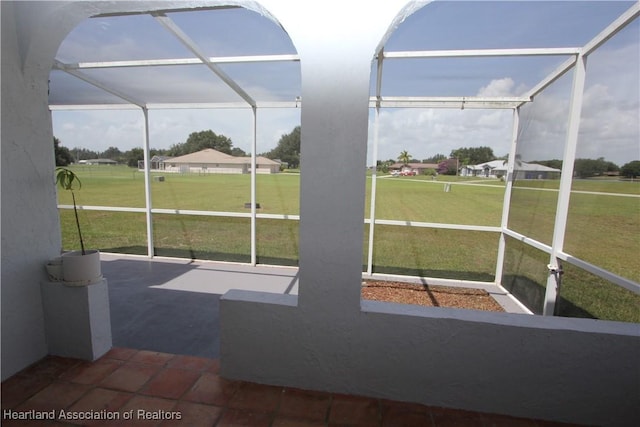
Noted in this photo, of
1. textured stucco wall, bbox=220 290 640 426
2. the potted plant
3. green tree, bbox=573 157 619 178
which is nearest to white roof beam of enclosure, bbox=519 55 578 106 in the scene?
green tree, bbox=573 157 619 178

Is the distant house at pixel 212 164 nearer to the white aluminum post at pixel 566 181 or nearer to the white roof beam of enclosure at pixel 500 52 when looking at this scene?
the white roof beam of enclosure at pixel 500 52

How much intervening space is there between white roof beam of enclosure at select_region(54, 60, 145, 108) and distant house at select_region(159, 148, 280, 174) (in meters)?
2.00

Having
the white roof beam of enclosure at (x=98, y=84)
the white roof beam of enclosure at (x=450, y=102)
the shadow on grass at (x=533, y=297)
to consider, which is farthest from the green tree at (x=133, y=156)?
the shadow on grass at (x=533, y=297)

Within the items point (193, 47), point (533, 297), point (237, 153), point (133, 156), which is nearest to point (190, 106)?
point (237, 153)

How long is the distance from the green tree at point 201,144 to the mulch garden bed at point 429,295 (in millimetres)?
4560

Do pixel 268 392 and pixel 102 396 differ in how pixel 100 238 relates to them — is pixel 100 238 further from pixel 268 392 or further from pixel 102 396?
pixel 268 392

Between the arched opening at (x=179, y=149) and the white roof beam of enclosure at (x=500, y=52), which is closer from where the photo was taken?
the arched opening at (x=179, y=149)

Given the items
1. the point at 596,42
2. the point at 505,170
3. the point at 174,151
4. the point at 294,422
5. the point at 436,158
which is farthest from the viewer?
the point at 174,151

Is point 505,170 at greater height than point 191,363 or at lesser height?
greater

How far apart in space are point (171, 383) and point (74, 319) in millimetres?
933

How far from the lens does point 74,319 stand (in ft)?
7.32

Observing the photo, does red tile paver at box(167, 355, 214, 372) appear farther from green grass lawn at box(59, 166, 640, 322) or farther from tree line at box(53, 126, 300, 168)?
tree line at box(53, 126, 300, 168)

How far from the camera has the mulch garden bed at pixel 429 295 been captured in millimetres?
4399

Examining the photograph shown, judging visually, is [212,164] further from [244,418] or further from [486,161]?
[244,418]
